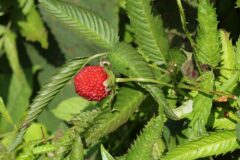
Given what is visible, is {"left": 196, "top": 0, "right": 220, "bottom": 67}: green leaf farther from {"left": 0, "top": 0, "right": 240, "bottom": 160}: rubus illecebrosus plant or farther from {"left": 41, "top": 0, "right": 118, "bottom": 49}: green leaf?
{"left": 41, "top": 0, "right": 118, "bottom": 49}: green leaf

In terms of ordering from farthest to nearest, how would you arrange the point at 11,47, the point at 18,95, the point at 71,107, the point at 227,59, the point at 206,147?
the point at 18,95
the point at 11,47
the point at 71,107
the point at 227,59
the point at 206,147

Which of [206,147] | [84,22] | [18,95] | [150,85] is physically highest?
[84,22]

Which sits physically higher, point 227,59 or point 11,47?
point 227,59

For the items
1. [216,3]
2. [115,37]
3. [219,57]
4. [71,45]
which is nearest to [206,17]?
[219,57]

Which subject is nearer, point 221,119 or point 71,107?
point 221,119

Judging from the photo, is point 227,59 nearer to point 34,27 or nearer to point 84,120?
point 84,120

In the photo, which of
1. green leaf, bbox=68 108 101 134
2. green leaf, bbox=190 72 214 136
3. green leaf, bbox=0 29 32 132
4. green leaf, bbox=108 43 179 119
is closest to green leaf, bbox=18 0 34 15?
green leaf, bbox=0 29 32 132

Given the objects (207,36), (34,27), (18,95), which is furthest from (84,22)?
(18,95)
